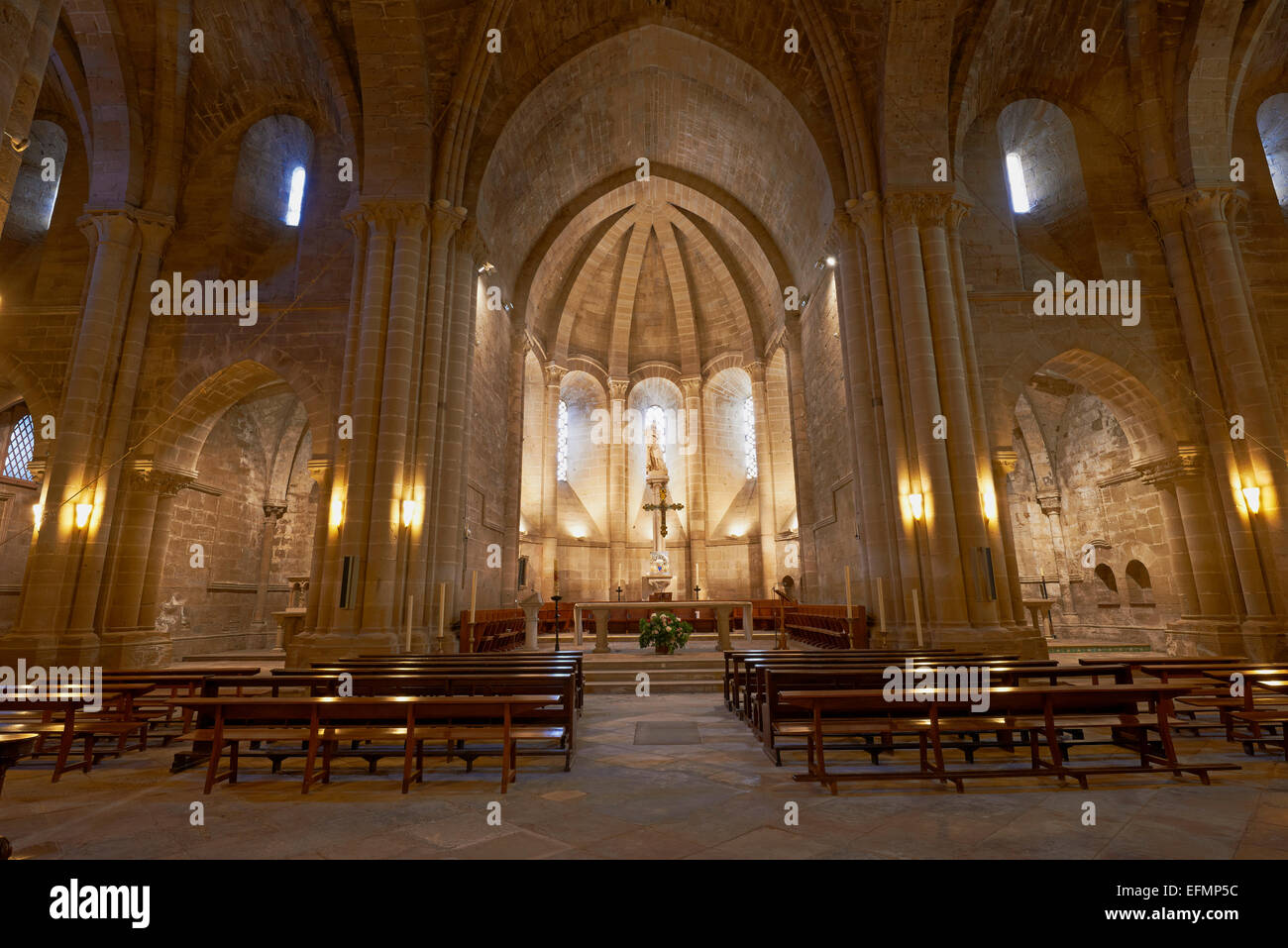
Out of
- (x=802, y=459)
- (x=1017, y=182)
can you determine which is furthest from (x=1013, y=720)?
(x=1017, y=182)

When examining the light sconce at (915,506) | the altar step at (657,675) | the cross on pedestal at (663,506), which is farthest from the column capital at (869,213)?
the altar step at (657,675)

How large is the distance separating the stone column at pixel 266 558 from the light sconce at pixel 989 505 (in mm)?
19124

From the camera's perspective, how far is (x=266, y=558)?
1850cm

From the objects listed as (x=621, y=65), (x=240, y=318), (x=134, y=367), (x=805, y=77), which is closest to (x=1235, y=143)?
(x=805, y=77)

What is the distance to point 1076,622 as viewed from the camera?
18.2 meters

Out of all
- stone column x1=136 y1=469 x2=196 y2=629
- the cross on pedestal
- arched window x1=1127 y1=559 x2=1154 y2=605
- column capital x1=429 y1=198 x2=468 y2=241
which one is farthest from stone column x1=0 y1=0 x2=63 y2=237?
arched window x1=1127 y1=559 x2=1154 y2=605

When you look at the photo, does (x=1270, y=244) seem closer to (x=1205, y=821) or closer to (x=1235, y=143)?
(x=1235, y=143)

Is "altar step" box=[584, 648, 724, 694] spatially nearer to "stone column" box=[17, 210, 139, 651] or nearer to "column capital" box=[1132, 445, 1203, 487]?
"stone column" box=[17, 210, 139, 651]

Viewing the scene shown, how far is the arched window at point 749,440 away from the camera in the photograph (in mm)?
25328

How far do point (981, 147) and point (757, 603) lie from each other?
1405cm

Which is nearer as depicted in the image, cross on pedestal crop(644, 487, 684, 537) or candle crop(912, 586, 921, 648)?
candle crop(912, 586, 921, 648)

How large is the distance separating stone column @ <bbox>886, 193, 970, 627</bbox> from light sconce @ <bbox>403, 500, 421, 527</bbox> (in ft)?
31.0

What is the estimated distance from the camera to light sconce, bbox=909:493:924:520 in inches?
445

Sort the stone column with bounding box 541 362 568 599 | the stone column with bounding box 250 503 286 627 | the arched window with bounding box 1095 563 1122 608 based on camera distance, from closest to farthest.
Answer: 1. the arched window with bounding box 1095 563 1122 608
2. the stone column with bounding box 250 503 286 627
3. the stone column with bounding box 541 362 568 599
